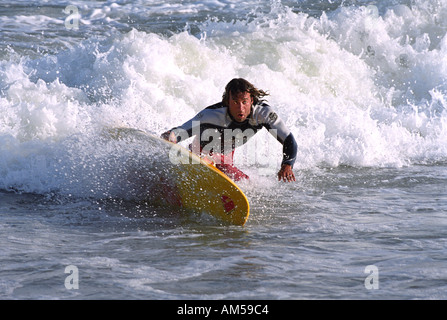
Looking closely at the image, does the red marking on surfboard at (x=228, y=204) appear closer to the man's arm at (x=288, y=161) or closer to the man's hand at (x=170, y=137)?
the man's arm at (x=288, y=161)

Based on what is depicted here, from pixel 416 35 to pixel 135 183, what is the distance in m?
9.63

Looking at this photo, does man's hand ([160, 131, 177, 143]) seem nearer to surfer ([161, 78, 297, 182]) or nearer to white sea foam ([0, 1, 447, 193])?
surfer ([161, 78, 297, 182])

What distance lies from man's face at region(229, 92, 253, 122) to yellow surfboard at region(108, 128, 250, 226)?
1.89 ft

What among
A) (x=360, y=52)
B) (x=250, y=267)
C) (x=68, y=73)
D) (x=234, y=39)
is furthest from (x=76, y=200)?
(x=360, y=52)

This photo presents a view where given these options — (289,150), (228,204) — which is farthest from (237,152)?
(228,204)

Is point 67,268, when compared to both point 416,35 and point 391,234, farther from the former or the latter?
point 416,35

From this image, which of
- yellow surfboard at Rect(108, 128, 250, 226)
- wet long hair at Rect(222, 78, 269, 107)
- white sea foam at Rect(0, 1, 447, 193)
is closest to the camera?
→ yellow surfboard at Rect(108, 128, 250, 226)

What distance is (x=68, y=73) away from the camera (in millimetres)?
9211

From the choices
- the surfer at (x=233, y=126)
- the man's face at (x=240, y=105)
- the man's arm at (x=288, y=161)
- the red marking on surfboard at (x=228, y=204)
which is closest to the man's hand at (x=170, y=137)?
the surfer at (x=233, y=126)

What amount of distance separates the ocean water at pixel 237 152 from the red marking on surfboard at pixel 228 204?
8.1 inches

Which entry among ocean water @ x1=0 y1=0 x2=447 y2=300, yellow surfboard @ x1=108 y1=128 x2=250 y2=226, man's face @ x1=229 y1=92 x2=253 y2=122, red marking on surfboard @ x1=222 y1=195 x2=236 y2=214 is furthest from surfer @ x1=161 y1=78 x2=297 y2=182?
red marking on surfboard @ x1=222 y1=195 x2=236 y2=214

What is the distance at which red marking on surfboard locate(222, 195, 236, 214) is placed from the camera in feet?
15.9

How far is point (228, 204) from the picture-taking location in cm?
486

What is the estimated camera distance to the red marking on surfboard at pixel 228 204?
15.9 feet
